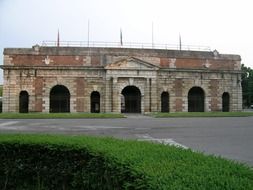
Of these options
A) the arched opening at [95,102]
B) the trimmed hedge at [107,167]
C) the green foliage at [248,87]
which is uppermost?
the green foliage at [248,87]

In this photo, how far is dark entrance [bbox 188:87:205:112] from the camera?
143 ft

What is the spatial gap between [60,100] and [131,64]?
370 inches

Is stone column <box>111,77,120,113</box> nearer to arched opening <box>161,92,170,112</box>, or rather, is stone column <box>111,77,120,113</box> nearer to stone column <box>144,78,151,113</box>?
stone column <box>144,78,151,113</box>

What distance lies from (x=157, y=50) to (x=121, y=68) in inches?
211

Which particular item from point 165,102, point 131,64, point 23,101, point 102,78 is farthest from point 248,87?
point 23,101

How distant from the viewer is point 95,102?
4175 cm

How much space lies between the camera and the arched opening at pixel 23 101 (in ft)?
130

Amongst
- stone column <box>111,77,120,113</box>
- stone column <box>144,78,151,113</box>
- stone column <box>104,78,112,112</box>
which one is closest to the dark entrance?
stone column <box>144,78,151,113</box>

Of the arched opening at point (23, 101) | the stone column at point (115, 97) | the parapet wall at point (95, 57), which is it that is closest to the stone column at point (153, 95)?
the parapet wall at point (95, 57)

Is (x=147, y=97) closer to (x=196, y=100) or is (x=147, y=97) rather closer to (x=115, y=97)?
(x=115, y=97)

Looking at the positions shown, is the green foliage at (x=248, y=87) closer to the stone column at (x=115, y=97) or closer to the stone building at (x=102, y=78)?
the stone building at (x=102, y=78)

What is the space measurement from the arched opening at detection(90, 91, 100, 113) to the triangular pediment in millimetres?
3907

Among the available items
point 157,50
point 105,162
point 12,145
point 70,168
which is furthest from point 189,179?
point 157,50

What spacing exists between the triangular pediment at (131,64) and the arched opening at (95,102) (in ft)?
12.8
